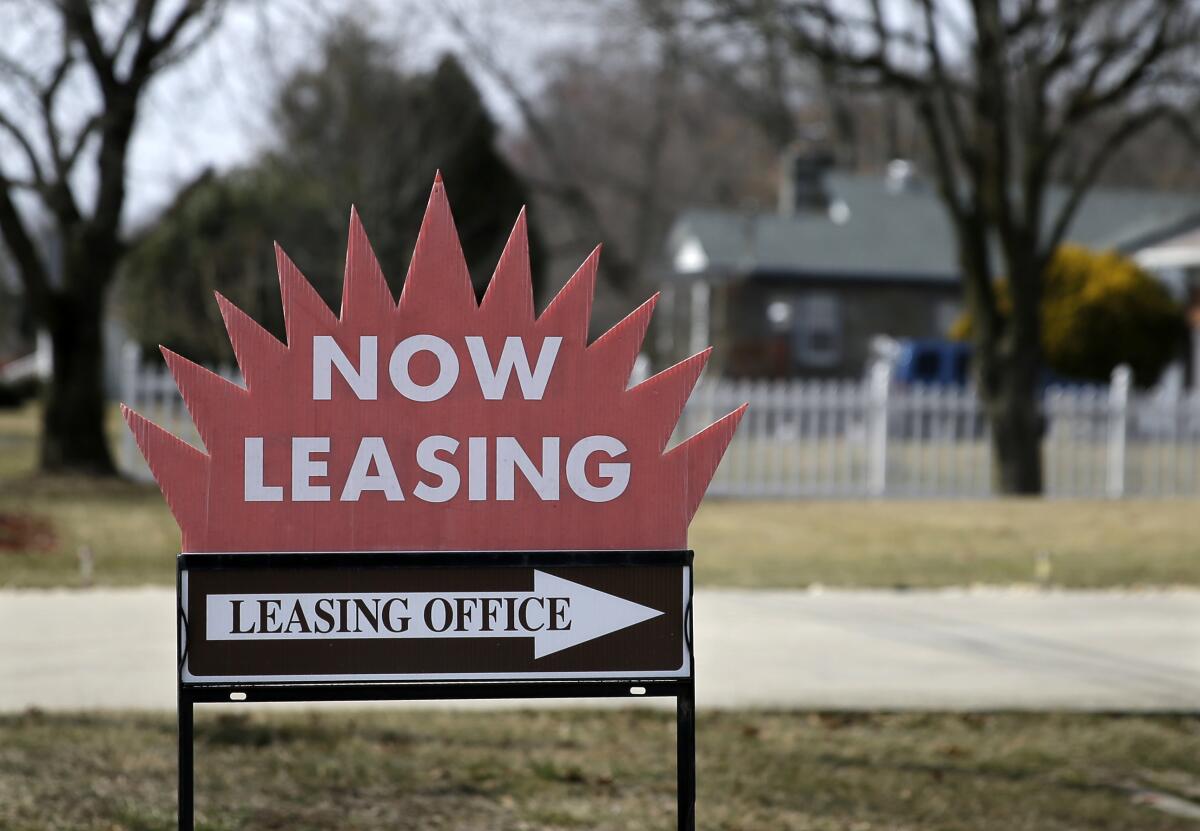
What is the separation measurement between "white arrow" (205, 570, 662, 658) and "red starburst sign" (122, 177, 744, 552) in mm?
116

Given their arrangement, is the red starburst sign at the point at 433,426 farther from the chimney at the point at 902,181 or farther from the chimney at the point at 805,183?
the chimney at the point at 805,183

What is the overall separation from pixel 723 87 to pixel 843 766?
32.2m

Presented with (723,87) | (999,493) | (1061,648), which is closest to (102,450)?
(999,493)

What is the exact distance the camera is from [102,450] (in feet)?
52.9

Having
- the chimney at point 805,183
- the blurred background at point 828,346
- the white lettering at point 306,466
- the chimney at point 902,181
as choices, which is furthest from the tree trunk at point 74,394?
the chimney at point 902,181

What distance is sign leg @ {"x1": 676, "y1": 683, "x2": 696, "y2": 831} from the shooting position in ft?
11.8

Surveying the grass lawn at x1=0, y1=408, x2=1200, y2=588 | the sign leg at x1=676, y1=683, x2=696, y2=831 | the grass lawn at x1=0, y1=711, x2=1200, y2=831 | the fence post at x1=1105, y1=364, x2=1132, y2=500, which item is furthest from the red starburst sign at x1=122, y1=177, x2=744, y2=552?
the fence post at x1=1105, y1=364, x2=1132, y2=500

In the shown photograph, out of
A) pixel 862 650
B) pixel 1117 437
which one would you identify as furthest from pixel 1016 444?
pixel 862 650

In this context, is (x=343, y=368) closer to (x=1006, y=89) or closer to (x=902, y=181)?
(x=1006, y=89)

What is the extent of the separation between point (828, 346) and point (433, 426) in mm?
33841

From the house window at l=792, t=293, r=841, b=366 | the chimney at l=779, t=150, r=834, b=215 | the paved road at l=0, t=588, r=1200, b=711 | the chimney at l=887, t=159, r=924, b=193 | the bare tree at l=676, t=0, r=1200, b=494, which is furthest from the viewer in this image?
the chimney at l=779, t=150, r=834, b=215

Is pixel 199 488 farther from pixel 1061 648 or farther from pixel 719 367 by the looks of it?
pixel 719 367

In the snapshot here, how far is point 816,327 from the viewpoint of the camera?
36.8m

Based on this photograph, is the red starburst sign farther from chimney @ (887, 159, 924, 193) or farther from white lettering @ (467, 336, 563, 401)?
chimney @ (887, 159, 924, 193)
